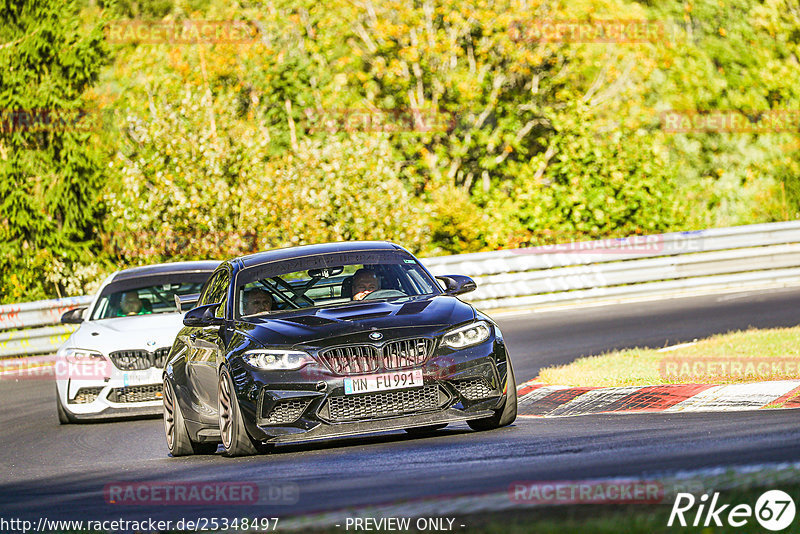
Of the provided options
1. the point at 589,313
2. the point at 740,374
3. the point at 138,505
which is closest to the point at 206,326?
the point at 138,505

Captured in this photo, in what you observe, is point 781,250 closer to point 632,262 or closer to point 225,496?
point 632,262

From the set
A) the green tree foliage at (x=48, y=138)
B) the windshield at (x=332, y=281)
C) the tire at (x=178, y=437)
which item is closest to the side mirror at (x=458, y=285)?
the windshield at (x=332, y=281)

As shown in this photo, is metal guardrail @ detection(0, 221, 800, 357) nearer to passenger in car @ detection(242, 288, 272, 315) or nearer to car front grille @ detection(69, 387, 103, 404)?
car front grille @ detection(69, 387, 103, 404)

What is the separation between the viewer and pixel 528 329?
64.2 feet

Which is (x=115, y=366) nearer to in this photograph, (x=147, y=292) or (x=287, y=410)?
(x=147, y=292)

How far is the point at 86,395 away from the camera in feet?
44.8

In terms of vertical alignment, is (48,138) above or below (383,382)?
below

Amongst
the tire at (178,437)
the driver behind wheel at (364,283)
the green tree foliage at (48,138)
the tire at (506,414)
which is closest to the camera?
the tire at (506,414)

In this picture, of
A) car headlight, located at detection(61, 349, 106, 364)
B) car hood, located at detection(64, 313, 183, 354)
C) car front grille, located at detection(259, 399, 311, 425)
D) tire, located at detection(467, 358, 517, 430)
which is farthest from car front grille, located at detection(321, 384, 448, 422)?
car headlight, located at detection(61, 349, 106, 364)

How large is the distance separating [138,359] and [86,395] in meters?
0.72

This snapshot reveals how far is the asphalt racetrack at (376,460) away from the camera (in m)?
6.74

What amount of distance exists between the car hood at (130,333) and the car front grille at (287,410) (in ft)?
16.1

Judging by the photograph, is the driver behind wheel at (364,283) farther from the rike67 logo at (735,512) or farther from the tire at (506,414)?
the rike67 logo at (735,512)

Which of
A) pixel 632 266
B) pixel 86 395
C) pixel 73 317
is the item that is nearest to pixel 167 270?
pixel 73 317
